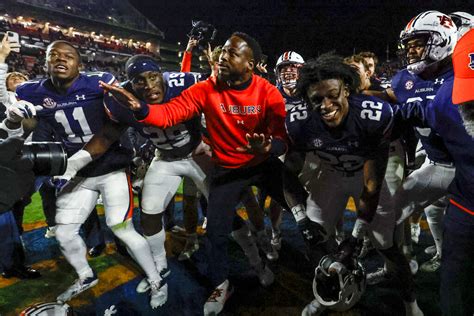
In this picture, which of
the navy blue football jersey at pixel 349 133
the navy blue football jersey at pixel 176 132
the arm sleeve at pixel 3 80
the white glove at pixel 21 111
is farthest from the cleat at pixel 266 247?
the arm sleeve at pixel 3 80

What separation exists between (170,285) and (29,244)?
6.83 ft

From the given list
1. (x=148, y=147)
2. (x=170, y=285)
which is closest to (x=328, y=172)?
(x=170, y=285)

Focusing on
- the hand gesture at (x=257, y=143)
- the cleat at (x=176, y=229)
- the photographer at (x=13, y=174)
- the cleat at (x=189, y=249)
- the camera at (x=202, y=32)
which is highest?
the camera at (x=202, y=32)

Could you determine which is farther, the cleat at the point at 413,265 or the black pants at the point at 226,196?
the cleat at the point at 413,265

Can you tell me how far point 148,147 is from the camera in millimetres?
4895

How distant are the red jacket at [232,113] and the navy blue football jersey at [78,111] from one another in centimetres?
64

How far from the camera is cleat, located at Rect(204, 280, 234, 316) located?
2.67 metres

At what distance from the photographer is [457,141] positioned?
1.72 metres

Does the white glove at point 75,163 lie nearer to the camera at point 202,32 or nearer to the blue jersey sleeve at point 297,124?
the blue jersey sleeve at point 297,124

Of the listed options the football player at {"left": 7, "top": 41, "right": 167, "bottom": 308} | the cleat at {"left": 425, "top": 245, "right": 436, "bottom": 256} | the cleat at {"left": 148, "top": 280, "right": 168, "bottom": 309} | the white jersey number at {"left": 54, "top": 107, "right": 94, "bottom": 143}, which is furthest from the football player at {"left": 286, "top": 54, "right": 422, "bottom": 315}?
the white jersey number at {"left": 54, "top": 107, "right": 94, "bottom": 143}

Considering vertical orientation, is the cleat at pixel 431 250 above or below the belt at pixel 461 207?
below

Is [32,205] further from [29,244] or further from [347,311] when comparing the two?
[347,311]

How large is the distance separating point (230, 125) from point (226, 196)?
1.74 feet

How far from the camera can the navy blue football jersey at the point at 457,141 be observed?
66.5 inches
